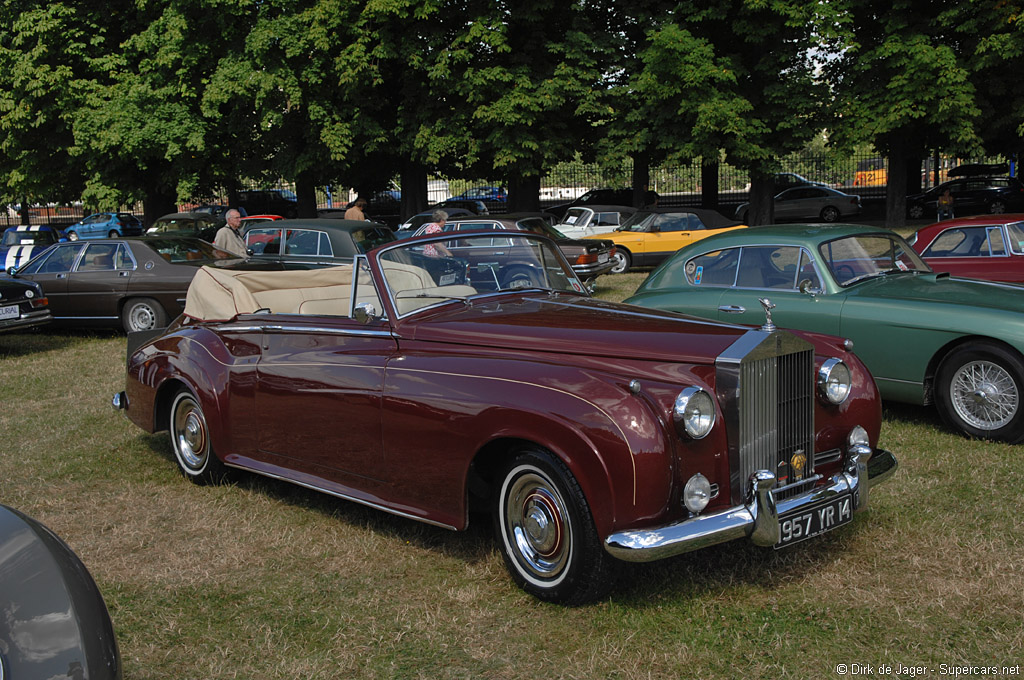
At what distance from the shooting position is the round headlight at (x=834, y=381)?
181 inches

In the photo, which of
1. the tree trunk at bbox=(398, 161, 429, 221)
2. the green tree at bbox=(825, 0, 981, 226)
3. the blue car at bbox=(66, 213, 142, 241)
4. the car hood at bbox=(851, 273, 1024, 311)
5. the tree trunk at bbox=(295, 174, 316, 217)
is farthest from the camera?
the blue car at bbox=(66, 213, 142, 241)

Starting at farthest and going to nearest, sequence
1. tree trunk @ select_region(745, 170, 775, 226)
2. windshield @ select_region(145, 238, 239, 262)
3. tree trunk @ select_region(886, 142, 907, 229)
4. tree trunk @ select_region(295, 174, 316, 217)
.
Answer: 1. tree trunk @ select_region(295, 174, 316, 217)
2. tree trunk @ select_region(886, 142, 907, 229)
3. tree trunk @ select_region(745, 170, 775, 226)
4. windshield @ select_region(145, 238, 239, 262)

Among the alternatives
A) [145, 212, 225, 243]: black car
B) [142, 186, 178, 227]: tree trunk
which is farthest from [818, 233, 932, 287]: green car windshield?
[142, 186, 178, 227]: tree trunk

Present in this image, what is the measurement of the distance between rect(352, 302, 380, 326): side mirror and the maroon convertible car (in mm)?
17

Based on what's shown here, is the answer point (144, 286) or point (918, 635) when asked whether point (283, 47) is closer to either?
point (144, 286)

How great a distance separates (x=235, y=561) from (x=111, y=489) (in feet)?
6.26

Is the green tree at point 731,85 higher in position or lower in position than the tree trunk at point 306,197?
higher

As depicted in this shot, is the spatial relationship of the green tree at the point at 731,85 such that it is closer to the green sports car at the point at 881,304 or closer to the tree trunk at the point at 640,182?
the tree trunk at the point at 640,182

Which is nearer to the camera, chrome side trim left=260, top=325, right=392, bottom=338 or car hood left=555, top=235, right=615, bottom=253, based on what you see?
chrome side trim left=260, top=325, right=392, bottom=338

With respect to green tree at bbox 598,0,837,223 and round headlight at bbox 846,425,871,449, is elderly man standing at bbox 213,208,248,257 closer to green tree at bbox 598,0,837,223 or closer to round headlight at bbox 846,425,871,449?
round headlight at bbox 846,425,871,449

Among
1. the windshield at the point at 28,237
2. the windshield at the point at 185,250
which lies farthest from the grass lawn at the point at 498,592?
the windshield at the point at 28,237

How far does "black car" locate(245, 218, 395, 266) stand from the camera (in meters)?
14.6

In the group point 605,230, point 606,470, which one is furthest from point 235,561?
point 605,230

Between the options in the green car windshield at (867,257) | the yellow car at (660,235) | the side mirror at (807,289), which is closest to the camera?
the side mirror at (807,289)
